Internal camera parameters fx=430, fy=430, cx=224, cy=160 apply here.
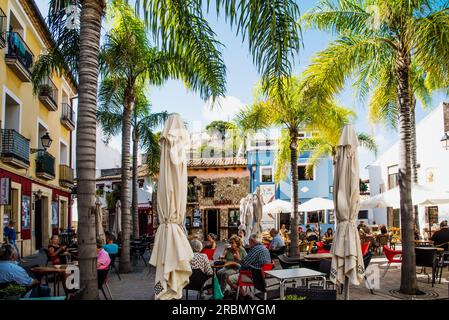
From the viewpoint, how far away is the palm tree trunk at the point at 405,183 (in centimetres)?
852

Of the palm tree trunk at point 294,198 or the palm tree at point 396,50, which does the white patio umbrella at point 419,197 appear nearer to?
the palm tree trunk at point 294,198

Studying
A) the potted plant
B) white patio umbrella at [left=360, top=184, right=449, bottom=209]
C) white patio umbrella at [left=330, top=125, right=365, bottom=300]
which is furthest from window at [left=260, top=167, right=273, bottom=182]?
the potted plant

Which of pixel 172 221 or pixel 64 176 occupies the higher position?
pixel 64 176

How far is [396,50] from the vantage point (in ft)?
29.5

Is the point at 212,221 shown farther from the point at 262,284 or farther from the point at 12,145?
the point at 262,284

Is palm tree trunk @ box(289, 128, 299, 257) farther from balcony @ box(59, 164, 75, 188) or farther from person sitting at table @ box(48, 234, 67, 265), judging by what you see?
balcony @ box(59, 164, 75, 188)

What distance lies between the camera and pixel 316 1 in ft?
35.6

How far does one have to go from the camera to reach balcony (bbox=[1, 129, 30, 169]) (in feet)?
47.0

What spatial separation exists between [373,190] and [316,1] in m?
21.5

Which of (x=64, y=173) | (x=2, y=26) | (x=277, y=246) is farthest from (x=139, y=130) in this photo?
(x=277, y=246)

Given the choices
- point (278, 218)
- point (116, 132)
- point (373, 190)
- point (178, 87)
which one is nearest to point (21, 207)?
point (116, 132)

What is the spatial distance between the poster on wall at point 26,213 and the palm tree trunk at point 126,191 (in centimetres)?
658

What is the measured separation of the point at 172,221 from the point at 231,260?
3.33 m
